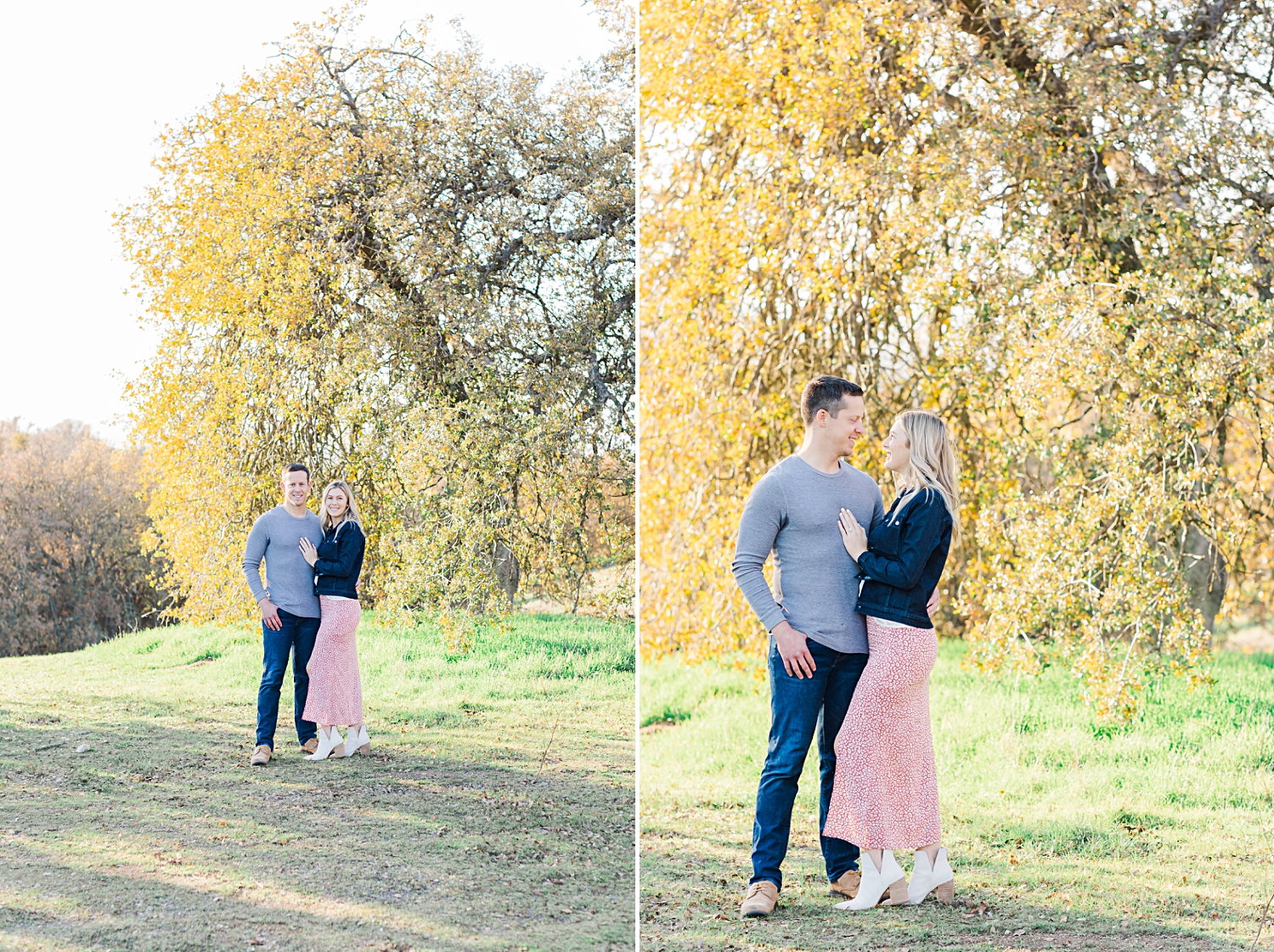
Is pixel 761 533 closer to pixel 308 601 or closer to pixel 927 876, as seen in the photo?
pixel 927 876

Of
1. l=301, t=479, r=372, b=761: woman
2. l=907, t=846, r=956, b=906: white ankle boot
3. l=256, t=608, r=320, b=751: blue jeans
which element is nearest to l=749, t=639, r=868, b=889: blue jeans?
l=907, t=846, r=956, b=906: white ankle boot

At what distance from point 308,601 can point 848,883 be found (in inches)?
91.7

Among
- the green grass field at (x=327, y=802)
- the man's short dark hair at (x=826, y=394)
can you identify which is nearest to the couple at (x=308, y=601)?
the green grass field at (x=327, y=802)

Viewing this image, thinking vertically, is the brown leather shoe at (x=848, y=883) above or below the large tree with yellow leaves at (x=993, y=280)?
below

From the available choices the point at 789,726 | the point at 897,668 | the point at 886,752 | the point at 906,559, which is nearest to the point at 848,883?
the point at 886,752

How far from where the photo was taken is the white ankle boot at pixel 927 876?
2861 millimetres

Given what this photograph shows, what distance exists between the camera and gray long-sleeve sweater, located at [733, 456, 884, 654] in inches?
106

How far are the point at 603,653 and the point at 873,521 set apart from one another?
2396mm

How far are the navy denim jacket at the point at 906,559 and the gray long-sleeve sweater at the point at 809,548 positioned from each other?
6 cm

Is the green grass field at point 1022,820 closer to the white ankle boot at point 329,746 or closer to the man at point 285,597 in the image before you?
the white ankle boot at point 329,746

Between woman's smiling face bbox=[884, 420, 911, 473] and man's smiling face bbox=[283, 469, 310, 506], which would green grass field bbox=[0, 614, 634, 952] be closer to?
man's smiling face bbox=[283, 469, 310, 506]

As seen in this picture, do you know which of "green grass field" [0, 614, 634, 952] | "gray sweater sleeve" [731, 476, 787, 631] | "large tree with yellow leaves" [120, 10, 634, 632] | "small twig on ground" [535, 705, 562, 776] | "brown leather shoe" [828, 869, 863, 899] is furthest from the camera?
"small twig on ground" [535, 705, 562, 776]

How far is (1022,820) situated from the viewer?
4.09 m

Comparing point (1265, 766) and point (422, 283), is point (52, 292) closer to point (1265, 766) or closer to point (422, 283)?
point (422, 283)
